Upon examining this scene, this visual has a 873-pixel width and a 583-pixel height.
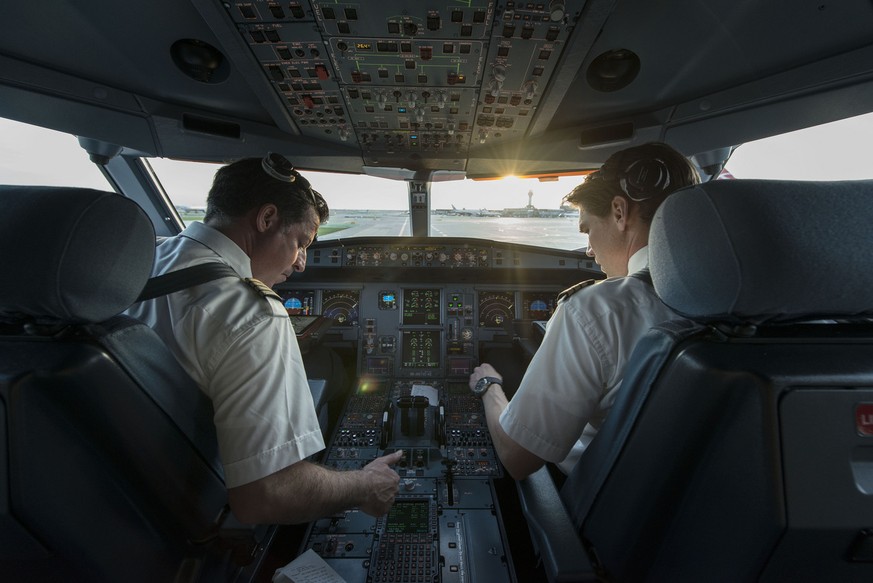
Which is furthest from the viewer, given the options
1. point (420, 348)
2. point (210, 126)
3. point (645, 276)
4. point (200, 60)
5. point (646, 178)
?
point (420, 348)

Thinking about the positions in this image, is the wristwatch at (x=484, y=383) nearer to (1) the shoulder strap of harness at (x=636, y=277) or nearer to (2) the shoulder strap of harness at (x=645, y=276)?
(1) the shoulder strap of harness at (x=636, y=277)

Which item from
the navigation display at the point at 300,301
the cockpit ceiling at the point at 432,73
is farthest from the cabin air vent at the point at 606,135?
the navigation display at the point at 300,301

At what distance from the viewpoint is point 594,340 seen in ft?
3.37

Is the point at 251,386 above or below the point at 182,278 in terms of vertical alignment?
below

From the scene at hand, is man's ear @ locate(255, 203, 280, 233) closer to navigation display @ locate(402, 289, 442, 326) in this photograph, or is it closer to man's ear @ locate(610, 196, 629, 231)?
man's ear @ locate(610, 196, 629, 231)

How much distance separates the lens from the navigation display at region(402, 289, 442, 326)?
3324 millimetres

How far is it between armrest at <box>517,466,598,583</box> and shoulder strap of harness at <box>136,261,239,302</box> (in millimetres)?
1043

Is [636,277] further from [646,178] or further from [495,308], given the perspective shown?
[495,308]

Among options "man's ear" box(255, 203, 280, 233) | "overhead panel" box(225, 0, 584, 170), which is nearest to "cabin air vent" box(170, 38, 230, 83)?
"overhead panel" box(225, 0, 584, 170)

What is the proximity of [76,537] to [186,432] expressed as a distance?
25cm

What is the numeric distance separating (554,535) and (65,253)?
1171 millimetres

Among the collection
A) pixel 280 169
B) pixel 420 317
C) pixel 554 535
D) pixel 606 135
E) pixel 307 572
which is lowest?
pixel 307 572

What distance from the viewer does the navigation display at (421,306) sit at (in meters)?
3.32

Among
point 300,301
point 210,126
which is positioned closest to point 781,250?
point 210,126
